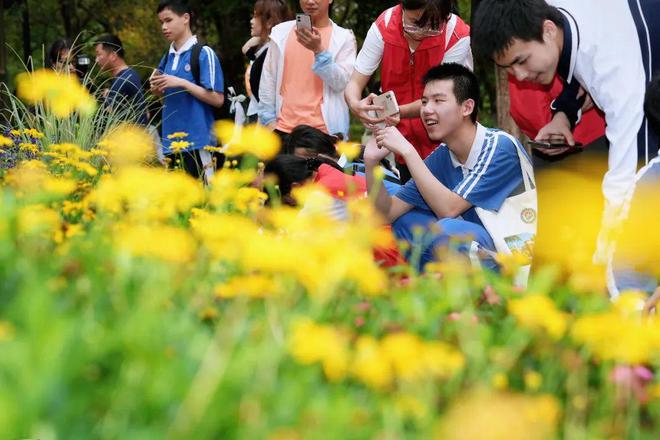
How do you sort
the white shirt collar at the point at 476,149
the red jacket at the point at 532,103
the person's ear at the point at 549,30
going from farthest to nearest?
Answer: the white shirt collar at the point at 476,149, the red jacket at the point at 532,103, the person's ear at the point at 549,30

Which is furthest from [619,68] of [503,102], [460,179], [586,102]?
[503,102]

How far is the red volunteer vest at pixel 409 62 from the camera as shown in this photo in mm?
5406

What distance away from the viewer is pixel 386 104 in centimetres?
512

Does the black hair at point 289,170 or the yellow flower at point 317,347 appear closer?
the yellow flower at point 317,347

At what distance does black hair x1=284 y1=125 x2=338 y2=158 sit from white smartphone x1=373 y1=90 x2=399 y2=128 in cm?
42

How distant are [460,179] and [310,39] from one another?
1.66 m

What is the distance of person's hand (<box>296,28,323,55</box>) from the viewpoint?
605 centimetres

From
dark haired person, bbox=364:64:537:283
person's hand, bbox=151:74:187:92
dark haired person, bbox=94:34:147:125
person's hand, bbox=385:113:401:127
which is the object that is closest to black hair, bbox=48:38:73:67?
dark haired person, bbox=94:34:147:125

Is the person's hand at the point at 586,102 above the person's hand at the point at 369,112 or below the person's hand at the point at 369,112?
above

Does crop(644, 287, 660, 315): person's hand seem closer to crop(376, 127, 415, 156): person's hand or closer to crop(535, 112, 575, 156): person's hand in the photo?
crop(535, 112, 575, 156): person's hand

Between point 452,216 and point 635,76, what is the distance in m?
1.39

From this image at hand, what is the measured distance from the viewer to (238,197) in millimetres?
3043

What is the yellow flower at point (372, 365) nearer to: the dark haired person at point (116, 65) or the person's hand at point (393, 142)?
the person's hand at point (393, 142)

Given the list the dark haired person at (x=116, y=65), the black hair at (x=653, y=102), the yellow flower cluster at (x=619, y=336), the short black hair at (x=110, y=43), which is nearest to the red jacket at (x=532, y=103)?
the black hair at (x=653, y=102)
